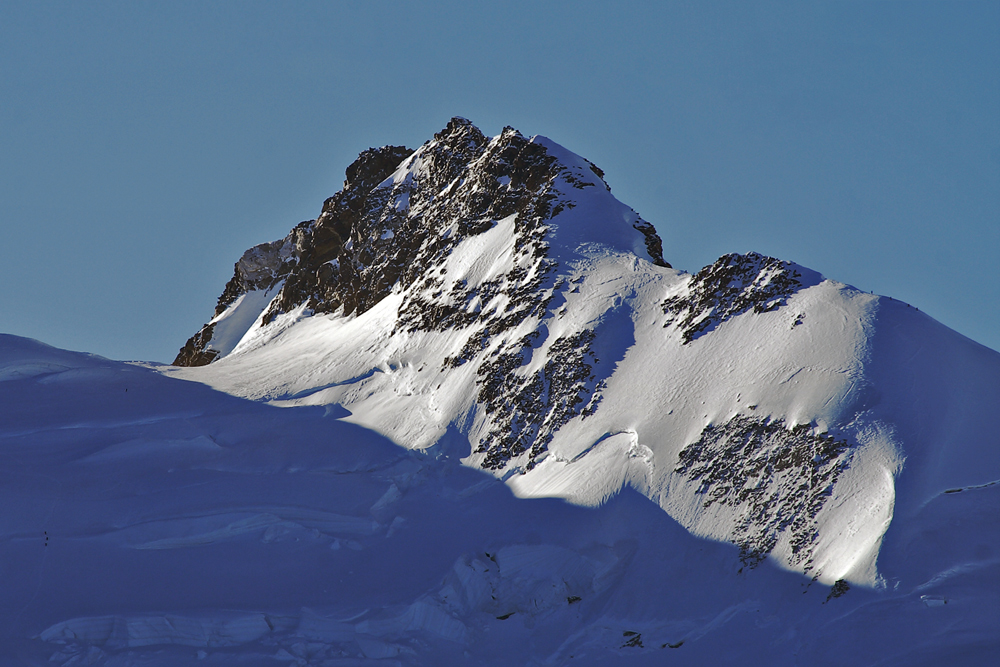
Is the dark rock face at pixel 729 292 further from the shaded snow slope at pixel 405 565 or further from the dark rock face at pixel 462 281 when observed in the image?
the dark rock face at pixel 462 281

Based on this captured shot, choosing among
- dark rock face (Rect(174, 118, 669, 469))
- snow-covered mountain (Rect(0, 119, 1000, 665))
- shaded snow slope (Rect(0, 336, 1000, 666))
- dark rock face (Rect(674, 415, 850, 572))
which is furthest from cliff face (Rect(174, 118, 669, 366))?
dark rock face (Rect(674, 415, 850, 572))

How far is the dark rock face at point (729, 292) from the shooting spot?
4184 centimetres

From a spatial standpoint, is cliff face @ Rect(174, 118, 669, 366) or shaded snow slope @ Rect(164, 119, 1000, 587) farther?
cliff face @ Rect(174, 118, 669, 366)

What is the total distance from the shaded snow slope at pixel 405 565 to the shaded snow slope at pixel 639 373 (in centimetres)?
42

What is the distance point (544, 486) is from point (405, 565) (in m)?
6.29

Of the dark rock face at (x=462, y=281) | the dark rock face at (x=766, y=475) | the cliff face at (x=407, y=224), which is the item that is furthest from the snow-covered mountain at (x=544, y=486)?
the cliff face at (x=407, y=224)

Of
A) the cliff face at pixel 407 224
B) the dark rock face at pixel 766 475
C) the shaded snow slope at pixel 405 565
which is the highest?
the cliff face at pixel 407 224

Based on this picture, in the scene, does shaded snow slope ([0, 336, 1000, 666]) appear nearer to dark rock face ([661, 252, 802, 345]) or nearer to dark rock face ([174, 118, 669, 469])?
dark rock face ([661, 252, 802, 345])

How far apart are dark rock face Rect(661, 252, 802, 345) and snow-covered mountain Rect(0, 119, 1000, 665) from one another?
15 cm

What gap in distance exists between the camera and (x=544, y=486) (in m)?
38.3

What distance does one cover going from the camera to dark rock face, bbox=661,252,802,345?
137 ft

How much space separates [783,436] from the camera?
35375 mm


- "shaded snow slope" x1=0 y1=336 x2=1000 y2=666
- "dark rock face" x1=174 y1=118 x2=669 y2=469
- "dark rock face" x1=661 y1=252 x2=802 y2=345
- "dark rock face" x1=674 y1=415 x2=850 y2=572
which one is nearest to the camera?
"shaded snow slope" x1=0 y1=336 x2=1000 y2=666

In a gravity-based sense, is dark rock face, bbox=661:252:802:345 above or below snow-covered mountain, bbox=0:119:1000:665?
above
